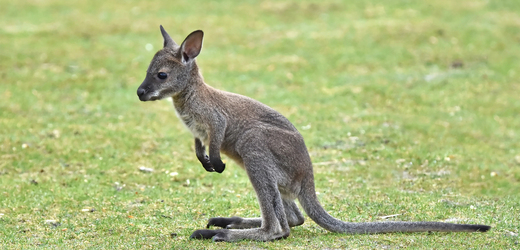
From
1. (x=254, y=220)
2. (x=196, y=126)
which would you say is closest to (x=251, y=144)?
(x=196, y=126)

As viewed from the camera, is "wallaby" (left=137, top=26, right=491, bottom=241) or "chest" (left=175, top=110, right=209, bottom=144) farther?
"chest" (left=175, top=110, right=209, bottom=144)

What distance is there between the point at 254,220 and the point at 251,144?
3.47 feet

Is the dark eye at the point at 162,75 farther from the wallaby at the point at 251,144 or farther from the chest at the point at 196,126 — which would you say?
the chest at the point at 196,126

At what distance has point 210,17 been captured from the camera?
21.0m

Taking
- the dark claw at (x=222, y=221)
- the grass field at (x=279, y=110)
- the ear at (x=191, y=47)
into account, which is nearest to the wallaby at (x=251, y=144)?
the ear at (x=191, y=47)

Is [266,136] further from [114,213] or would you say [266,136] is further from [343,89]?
[343,89]

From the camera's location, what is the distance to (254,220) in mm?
7102

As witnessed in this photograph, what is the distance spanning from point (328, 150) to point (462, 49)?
27.7 feet

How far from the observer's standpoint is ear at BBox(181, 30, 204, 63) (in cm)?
667

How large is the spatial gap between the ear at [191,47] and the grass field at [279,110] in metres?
1.94

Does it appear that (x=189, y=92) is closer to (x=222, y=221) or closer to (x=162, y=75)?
(x=162, y=75)

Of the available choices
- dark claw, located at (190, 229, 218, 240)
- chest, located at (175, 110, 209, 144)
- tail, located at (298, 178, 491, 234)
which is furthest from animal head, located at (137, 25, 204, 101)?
tail, located at (298, 178, 491, 234)

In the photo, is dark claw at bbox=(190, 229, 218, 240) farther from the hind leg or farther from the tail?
the tail

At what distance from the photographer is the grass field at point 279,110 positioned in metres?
7.73
